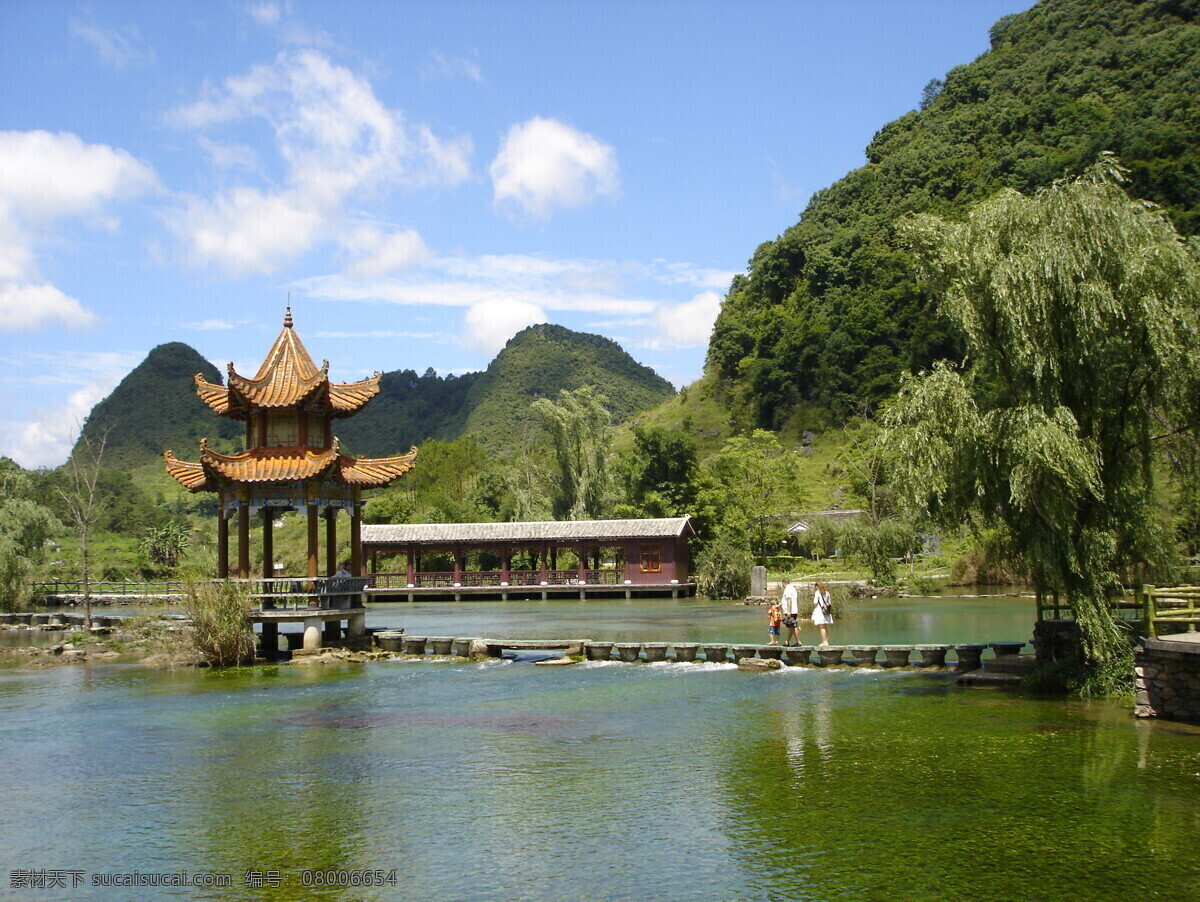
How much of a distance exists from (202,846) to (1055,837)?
865cm

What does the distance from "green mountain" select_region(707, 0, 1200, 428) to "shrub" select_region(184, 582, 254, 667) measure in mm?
64999

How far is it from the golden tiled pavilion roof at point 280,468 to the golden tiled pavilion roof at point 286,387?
4.04 ft

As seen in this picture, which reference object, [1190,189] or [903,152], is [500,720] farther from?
[903,152]

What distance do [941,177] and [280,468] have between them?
8739cm

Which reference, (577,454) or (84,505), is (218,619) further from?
(577,454)

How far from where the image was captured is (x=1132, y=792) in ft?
36.1

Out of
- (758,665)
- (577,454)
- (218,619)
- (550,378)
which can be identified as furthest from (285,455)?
(550,378)

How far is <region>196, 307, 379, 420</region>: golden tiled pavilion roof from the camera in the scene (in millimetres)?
26109

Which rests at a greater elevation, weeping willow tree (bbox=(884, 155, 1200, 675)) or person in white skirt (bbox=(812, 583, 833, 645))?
weeping willow tree (bbox=(884, 155, 1200, 675))

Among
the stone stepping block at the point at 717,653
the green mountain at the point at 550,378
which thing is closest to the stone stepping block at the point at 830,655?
the stone stepping block at the point at 717,653

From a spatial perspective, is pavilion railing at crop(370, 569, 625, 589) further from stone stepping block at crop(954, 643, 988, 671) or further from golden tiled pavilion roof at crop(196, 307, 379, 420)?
stone stepping block at crop(954, 643, 988, 671)

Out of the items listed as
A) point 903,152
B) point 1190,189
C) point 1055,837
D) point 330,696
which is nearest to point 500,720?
point 330,696

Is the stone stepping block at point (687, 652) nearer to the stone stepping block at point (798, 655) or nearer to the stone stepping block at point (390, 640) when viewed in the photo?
the stone stepping block at point (798, 655)

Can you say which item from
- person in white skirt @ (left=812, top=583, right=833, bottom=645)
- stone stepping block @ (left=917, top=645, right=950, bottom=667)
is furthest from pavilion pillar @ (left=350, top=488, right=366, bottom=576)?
stone stepping block @ (left=917, top=645, right=950, bottom=667)
